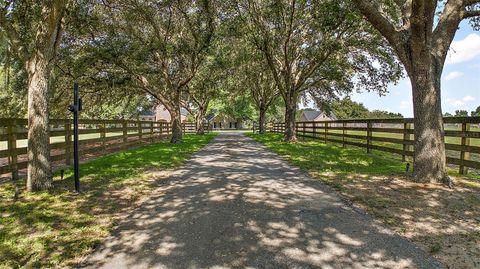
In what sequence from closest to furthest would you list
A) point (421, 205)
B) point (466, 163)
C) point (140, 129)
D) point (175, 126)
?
point (421, 205) < point (466, 163) < point (140, 129) < point (175, 126)

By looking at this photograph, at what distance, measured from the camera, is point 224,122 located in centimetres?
7744

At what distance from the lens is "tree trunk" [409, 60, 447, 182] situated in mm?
6344

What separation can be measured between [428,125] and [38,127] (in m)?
7.68

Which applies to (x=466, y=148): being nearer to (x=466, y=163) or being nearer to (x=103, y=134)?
(x=466, y=163)

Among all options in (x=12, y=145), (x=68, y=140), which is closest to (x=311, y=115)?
(x=68, y=140)

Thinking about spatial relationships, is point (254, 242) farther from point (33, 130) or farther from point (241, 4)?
point (241, 4)

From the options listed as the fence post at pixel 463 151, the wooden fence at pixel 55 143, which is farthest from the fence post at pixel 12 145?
the fence post at pixel 463 151

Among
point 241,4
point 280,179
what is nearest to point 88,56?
point 241,4

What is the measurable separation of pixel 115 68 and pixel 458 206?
1608 centimetres

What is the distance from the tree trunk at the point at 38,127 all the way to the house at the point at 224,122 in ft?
229

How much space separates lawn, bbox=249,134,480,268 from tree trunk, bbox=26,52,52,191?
556cm

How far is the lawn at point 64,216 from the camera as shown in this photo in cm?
327

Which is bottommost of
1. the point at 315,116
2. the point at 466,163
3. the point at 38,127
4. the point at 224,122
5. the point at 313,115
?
the point at 466,163

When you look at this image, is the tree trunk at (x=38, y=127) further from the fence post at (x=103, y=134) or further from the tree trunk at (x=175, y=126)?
the tree trunk at (x=175, y=126)
